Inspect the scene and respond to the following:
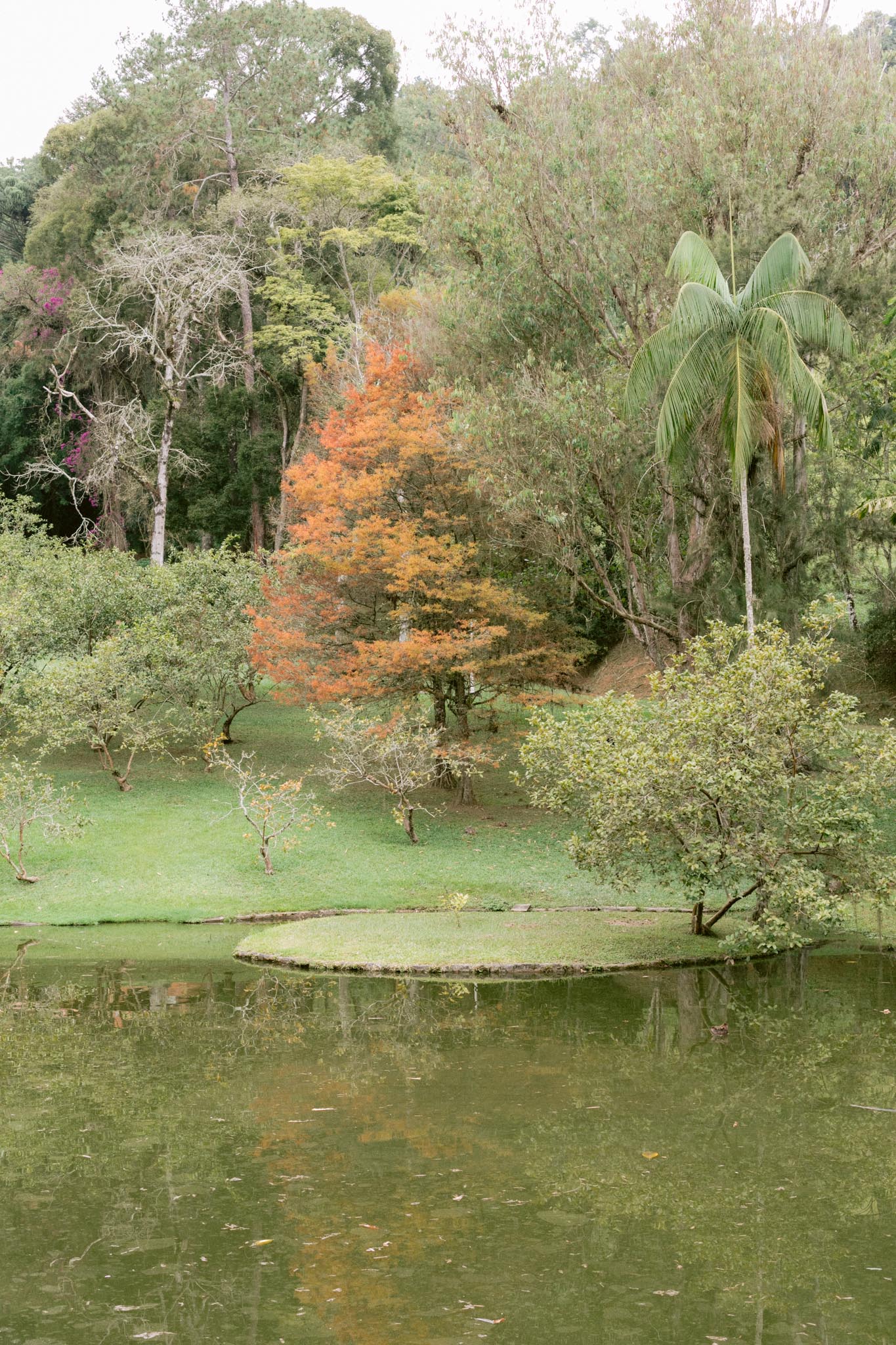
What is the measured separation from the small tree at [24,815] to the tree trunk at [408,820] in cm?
623

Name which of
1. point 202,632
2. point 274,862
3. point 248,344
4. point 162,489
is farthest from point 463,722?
point 248,344

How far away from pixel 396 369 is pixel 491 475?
4.10m

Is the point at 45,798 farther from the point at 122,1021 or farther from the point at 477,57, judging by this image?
the point at 477,57

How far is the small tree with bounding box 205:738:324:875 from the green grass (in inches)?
120

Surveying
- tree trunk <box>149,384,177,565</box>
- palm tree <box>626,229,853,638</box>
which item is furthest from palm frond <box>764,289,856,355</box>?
tree trunk <box>149,384,177,565</box>

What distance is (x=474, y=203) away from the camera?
2339cm

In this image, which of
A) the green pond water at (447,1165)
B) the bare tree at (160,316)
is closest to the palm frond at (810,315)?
the green pond water at (447,1165)

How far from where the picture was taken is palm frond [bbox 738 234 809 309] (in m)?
20.5

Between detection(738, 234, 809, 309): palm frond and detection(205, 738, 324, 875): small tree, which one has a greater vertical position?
detection(738, 234, 809, 309): palm frond

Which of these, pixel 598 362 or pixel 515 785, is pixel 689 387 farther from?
pixel 515 785

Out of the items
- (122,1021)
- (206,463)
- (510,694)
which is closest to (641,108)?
(510,694)

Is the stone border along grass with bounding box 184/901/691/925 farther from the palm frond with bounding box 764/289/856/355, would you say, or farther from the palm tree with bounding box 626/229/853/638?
the palm frond with bounding box 764/289/856/355

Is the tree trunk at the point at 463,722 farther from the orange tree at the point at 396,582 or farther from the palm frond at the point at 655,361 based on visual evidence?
the palm frond at the point at 655,361

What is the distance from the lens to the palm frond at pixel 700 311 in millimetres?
20172
